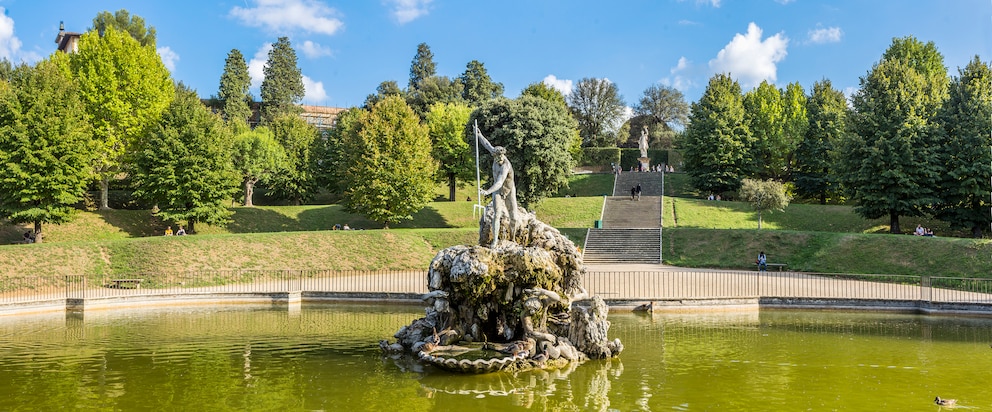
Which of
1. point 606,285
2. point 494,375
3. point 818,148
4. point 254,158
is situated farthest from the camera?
point 818,148

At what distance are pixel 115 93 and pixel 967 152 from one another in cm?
5737

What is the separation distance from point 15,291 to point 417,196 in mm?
26335

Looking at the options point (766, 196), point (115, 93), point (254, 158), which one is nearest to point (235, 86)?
point (254, 158)

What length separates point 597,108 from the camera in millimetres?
104062

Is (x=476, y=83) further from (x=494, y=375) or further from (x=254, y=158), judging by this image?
(x=494, y=375)

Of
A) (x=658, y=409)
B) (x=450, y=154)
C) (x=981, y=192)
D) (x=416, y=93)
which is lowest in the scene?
(x=658, y=409)

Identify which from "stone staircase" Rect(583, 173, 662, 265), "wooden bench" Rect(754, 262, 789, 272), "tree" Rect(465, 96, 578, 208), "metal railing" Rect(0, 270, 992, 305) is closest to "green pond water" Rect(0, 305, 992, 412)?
"metal railing" Rect(0, 270, 992, 305)

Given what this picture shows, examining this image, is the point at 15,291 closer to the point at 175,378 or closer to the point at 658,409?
the point at 175,378

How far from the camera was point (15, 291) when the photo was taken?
1267 inches

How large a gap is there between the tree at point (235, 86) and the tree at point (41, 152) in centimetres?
4000

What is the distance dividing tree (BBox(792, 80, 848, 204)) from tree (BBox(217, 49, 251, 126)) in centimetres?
6250

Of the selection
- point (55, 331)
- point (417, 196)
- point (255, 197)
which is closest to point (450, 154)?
point (417, 196)

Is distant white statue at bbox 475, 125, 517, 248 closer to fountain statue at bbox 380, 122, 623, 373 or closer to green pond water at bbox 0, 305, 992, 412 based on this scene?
fountain statue at bbox 380, 122, 623, 373

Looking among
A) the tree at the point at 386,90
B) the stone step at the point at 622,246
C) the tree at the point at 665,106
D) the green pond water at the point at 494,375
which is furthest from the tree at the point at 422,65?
the green pond water at the point at 494,375
